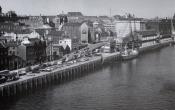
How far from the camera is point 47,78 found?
43.5m

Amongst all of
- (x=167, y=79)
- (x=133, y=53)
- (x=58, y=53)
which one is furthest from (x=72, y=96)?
(x=133, y=53)

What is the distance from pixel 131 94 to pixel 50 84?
11262 millimetres

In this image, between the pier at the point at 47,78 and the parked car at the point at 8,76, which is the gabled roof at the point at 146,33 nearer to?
the pier at the point at 47,78

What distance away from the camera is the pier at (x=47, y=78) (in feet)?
121

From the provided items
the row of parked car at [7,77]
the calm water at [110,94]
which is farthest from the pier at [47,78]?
the calm water at [110,94]

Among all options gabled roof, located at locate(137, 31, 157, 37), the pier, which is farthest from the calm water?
gabled roof, located at locate(137, 31, 157, 37)

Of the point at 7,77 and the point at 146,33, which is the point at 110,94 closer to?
the point at 7,77

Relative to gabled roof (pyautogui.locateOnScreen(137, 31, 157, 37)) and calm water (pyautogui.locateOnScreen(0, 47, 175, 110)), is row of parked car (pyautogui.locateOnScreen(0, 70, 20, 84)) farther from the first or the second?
gabled roof (pyautogui.locateOnScreen(137, 31, 157, 37))

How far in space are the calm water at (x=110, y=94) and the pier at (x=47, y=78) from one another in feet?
6.06

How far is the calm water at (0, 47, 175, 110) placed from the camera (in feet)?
105

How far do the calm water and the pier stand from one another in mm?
1846

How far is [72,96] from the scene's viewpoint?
35.9 metres

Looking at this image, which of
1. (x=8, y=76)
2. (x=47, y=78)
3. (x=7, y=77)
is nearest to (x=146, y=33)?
(x=47, y=78)

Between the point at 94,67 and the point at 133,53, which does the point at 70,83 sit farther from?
the point at 133,53
